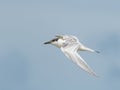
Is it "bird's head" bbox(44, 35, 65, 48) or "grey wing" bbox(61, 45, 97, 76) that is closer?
"grey wing" bbox(61, 45, 97, 76)

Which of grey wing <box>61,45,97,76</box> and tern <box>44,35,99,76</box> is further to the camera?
tern <box>44,35,99,76</box>

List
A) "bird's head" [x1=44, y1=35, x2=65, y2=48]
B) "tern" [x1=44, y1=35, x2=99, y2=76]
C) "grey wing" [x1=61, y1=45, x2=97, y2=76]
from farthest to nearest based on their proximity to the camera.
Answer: "bird's head" [x1=44, y1=35, x2=65, y2=48]
"tern" [x1=44, y1=35, x2=99, y2=76]
"grey wing" [x1=61, y1=45, x2=97, y2=76]

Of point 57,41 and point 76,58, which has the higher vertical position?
point 57,41

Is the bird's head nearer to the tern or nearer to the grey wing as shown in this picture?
the tern

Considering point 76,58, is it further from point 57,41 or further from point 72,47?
point 57,41

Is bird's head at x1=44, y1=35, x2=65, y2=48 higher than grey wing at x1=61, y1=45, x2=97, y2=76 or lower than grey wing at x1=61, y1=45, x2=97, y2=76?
higher

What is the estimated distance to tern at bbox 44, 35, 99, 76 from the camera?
2755cm

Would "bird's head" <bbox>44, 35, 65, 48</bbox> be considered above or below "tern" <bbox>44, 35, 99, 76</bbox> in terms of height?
above

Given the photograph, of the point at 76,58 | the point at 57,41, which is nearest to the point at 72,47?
the point at 57,41

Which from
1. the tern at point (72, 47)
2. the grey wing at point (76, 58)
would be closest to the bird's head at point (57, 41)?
the tern at point (72, 47)

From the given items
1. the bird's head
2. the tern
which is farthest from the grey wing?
the bird's head

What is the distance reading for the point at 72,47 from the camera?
116ft

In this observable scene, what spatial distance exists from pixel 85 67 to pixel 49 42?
1723 centimetres

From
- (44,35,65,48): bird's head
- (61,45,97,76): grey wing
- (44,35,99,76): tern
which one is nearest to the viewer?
(61,45,97,76): grey wing
